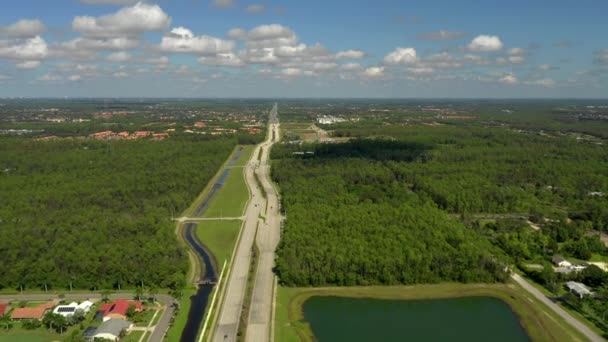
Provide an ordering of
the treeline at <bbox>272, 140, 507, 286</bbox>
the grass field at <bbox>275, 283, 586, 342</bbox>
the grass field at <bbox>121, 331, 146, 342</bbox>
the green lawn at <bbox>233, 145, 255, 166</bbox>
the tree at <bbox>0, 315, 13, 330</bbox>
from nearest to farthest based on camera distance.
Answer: the grass field at <bbox>121, 331, 146, 342</bbox> → the grass field at <bbox>275, 283, 586, 342</bbox> → the tree at <bbox>0, 315, 13, 330</bbox> → the treeline at <bbox>272, 140, 507, 286</bbox> → the green lawn at <bbox>233, 145, 255, 166</bbox>

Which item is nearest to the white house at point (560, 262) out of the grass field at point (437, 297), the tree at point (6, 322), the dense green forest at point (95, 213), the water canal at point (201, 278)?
the grass field at point (437, 297)

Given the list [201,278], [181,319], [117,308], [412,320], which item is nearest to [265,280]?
[201,278]

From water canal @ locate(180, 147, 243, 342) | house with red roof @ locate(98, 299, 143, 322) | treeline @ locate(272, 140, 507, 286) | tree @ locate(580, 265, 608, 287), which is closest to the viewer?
water canal @ locate(180, 147, 243, 342)

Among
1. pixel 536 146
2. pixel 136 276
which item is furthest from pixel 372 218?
pixel 536 146

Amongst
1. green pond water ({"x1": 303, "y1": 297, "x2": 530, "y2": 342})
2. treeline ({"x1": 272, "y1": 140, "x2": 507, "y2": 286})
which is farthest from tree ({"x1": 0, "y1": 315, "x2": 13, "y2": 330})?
green pond water ({"x1": 303, "y1": 297, "x2": 530, "y2": 342})

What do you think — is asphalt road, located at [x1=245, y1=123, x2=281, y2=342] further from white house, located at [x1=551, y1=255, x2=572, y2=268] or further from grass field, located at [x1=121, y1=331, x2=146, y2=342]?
white house, located at [x1=551, y1=255, x2=572, y2=268]

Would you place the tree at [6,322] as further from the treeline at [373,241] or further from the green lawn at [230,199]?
the green lawn at [230,199]

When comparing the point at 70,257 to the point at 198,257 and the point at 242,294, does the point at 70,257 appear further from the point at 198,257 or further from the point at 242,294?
the point at 242,294
